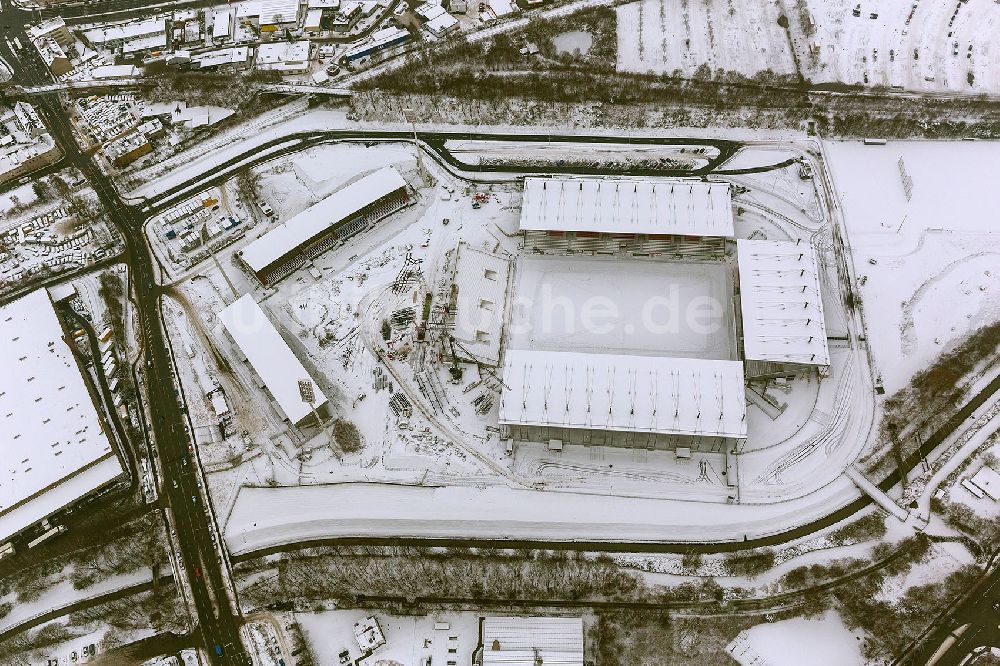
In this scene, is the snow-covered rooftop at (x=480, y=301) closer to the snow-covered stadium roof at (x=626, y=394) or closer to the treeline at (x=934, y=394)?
the snow-covered stadium roof at (x=626, y=394)

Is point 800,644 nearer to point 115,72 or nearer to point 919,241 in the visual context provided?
point 919,241

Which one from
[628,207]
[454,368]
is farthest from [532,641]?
[628,207]

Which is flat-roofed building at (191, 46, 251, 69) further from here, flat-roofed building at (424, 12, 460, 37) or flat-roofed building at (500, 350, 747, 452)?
flat-roofed building at (500, 350, 747, 452)

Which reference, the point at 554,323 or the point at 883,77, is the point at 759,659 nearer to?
the point at 554,323

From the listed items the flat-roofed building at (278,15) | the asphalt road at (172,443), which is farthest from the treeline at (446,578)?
the flat-roofed building at (278,15)

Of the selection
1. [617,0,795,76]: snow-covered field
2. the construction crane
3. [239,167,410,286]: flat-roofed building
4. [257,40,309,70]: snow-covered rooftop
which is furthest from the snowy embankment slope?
[257,40,309,70]: snow-covered rooftop
